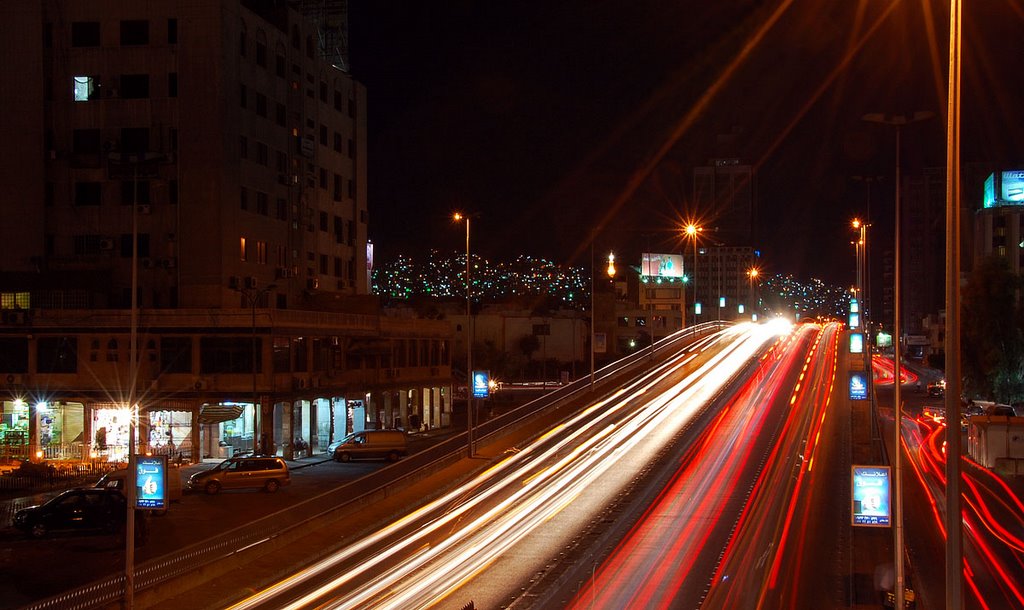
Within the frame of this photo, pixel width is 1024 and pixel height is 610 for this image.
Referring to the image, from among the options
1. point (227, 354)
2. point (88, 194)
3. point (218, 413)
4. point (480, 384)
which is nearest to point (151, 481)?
point (480, 384)

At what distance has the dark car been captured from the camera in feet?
95.9

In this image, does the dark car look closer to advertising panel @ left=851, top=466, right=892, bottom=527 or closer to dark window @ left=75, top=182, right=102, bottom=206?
advertising panel @ left=851, top=466, right=892, bottom=527

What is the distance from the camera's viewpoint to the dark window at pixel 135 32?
57.4 metres

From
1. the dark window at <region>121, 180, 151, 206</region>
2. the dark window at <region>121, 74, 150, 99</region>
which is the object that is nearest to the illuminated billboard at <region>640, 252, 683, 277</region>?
the dark window at <region>121, 180, 151, 206</region>

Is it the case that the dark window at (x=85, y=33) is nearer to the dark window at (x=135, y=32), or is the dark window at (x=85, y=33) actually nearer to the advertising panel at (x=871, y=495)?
the dark window at (x=135, y=32)

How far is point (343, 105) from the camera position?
2886 inches

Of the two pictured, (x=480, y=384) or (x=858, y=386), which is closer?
(x=480, y=384)

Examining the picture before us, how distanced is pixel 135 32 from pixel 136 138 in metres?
6.38

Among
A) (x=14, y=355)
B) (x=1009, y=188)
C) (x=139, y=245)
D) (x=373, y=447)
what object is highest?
(x=1009, y=188)

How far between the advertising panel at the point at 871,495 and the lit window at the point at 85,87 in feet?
167

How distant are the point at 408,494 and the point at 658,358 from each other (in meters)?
47.6

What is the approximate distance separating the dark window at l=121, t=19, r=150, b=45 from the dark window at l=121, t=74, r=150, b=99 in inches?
80.3

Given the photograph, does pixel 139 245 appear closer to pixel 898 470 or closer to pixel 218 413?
pixel 218 413

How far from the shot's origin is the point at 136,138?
188ft
